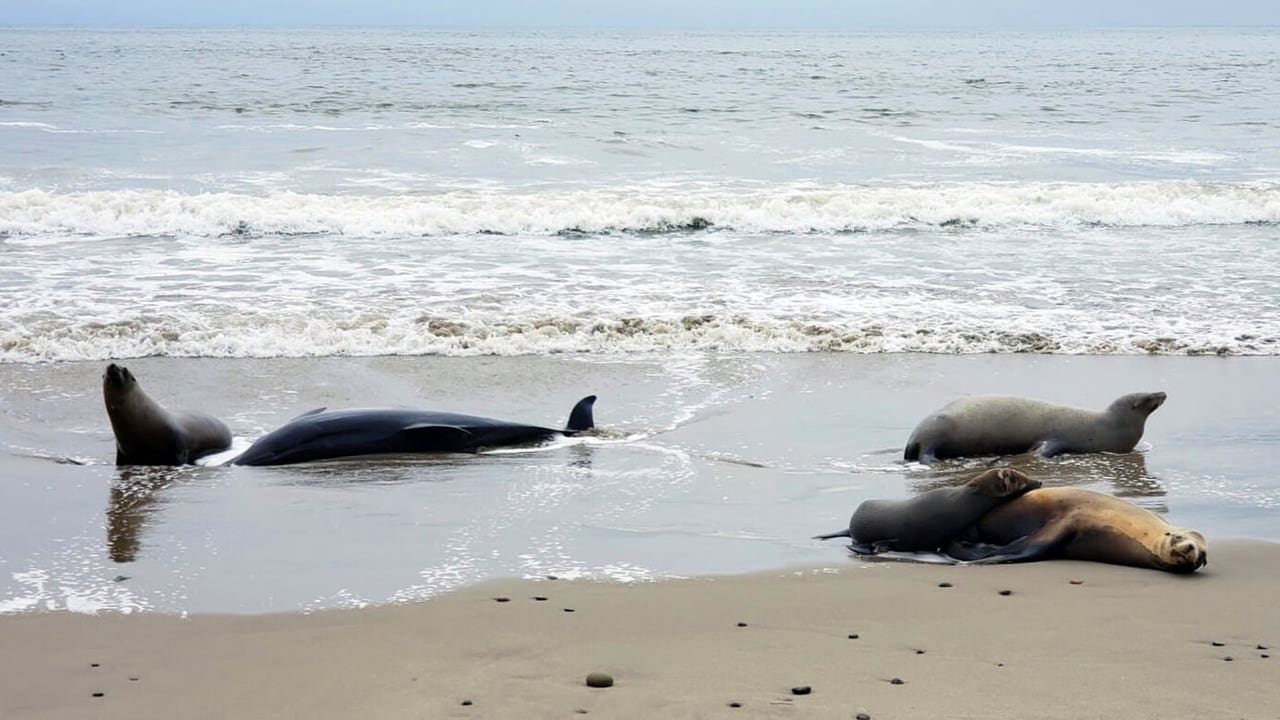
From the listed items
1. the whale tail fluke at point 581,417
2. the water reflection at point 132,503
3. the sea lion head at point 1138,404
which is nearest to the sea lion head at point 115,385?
the water reflection at point 132,503

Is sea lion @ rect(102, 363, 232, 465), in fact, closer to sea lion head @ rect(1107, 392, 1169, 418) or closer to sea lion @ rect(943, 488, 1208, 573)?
sea lion @ rect(943, 488, 1208, 573)

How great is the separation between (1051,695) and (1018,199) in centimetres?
1522

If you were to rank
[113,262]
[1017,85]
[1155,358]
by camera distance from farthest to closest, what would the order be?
[1017,85] < [113,262] < [1155,358]

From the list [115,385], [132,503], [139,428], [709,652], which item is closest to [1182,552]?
[709,652]

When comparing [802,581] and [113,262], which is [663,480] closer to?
[802,581]

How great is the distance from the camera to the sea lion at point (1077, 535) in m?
5.20

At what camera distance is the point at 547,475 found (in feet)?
22.0

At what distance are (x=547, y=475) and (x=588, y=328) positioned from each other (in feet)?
12.8

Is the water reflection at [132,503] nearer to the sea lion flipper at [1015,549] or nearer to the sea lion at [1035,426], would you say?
the sea lion flipper at [1015,549]

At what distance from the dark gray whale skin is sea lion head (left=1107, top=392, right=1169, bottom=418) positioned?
3132 millimetres

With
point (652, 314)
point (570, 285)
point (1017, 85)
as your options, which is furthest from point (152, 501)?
point (1017, 85)

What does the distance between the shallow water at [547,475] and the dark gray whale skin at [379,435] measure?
0.45 ft

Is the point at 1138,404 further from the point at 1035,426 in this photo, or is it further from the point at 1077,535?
the point at 1077,535

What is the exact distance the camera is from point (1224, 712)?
3.59m
